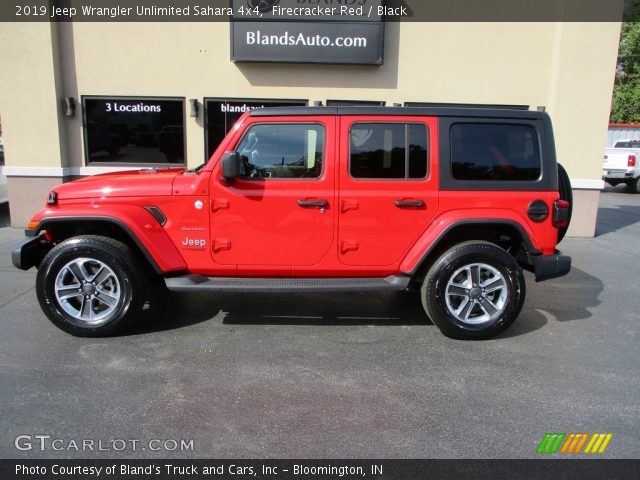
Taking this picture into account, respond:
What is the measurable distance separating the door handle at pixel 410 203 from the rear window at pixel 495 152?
0.41 meters

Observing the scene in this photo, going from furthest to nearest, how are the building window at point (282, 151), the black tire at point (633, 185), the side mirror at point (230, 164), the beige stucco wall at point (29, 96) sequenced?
the black tire at point (633, 185) < the beige stucco wall at point (29, 96) < the building window at point (282, 151) < the side mirror at point (230, 164)

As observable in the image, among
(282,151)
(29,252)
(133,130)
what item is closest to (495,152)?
(282,151)

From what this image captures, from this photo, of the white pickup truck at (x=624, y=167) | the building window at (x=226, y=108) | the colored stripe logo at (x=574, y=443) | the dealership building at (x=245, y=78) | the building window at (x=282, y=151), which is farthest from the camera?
the white pickup truck at (x=624, y=167)

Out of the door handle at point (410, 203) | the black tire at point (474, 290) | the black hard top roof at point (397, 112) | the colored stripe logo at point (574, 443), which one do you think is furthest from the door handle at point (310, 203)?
the colored stripe logo at point (574, 443)

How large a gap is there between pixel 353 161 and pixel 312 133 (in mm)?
444

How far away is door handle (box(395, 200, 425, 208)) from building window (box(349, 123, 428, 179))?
0.23 m

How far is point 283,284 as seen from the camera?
4.22 meters

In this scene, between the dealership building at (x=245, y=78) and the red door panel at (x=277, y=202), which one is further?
the dealership building at (x=245, y=78)

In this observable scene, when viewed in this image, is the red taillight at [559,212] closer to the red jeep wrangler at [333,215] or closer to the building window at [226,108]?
the red jeep wrangler at [333,215]

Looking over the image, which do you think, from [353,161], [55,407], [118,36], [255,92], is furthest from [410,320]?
[118,36]

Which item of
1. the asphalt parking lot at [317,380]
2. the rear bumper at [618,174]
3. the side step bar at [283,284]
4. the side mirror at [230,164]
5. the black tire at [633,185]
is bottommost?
the asphalt parking lot at [317,380]

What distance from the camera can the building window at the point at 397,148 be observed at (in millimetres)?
4285
